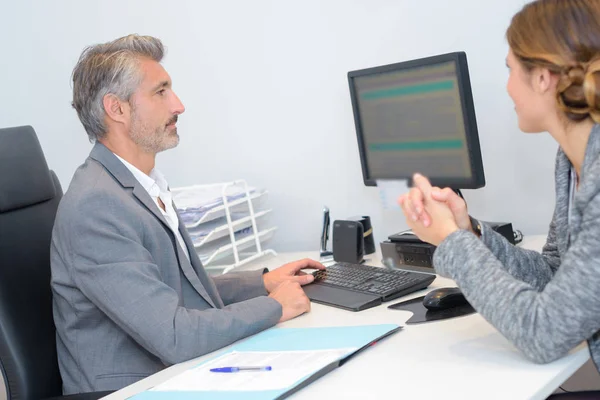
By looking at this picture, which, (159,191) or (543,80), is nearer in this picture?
(543,80)

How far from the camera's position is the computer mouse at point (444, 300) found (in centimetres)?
143

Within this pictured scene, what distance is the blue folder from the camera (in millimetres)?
1096

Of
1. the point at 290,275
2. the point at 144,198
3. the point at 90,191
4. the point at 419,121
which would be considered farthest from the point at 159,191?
the point at 419,121

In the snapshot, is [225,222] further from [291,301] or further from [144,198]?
[291,301]

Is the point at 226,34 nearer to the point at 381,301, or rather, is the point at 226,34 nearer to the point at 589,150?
the point at 381,301

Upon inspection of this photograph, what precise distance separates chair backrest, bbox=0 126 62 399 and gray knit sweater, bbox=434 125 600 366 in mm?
913

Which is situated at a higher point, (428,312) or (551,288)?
(551,288)

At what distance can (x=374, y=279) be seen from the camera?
5.61ft

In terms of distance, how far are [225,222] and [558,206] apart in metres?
1.20

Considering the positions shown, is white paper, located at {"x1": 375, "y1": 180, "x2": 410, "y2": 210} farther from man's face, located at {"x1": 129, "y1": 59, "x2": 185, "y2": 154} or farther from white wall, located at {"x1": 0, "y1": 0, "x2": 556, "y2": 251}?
man's face, located at {"x1": 129, "y1": 59, "x2": 185, "y2": 154}

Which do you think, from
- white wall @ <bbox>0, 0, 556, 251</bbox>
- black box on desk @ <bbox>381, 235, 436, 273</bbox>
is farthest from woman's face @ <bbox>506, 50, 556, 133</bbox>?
white wall @ <bbox>0, 0, 556, 251</bbox>

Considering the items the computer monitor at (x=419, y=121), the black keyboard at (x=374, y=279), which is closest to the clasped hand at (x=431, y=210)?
the black keyboard at (x=374, y=279)

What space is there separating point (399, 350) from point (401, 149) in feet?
2.71

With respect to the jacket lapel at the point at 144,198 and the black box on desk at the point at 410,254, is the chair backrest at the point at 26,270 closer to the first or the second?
the jacket lapel at the point at 144,198
